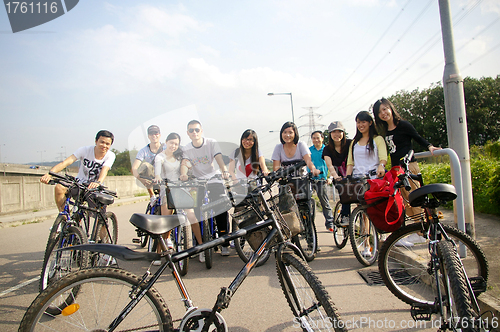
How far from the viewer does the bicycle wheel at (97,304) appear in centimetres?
183

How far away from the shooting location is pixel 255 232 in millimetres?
2385

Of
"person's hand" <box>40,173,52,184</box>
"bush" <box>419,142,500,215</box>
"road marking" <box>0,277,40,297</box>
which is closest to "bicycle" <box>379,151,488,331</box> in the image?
"bush" <box>419,142,500,215</box>

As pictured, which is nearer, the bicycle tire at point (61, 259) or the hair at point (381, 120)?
the bicycle tire at point (61, 259)

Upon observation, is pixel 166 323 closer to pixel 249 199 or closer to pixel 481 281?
pixel 249 199

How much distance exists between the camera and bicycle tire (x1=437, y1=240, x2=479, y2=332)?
179 cm

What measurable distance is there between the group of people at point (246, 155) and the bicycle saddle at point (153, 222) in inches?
70.0

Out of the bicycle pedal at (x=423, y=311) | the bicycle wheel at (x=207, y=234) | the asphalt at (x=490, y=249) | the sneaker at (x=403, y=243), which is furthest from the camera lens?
the bicycle wheel at (x=207, y=234)

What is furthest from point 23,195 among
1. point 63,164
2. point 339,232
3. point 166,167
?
point 339,232

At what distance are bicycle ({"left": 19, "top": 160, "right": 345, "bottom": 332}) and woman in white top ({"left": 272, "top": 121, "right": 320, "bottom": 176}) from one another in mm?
2885

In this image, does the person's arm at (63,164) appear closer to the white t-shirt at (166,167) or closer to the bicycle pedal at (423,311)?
the white t-shirt at (166,167)

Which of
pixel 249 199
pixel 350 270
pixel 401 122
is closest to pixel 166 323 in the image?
pixel 249 199

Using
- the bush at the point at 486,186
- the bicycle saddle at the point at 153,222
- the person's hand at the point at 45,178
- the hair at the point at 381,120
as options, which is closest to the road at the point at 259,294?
the bicycle saddle at the point at 153,222

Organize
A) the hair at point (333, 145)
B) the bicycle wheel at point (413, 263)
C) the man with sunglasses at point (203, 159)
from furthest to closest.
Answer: the hair at point (333, 145), the man with sunglasses at point (203, 159), the bicycle wheel at point (413, 263)

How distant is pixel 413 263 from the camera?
11.0 ft
